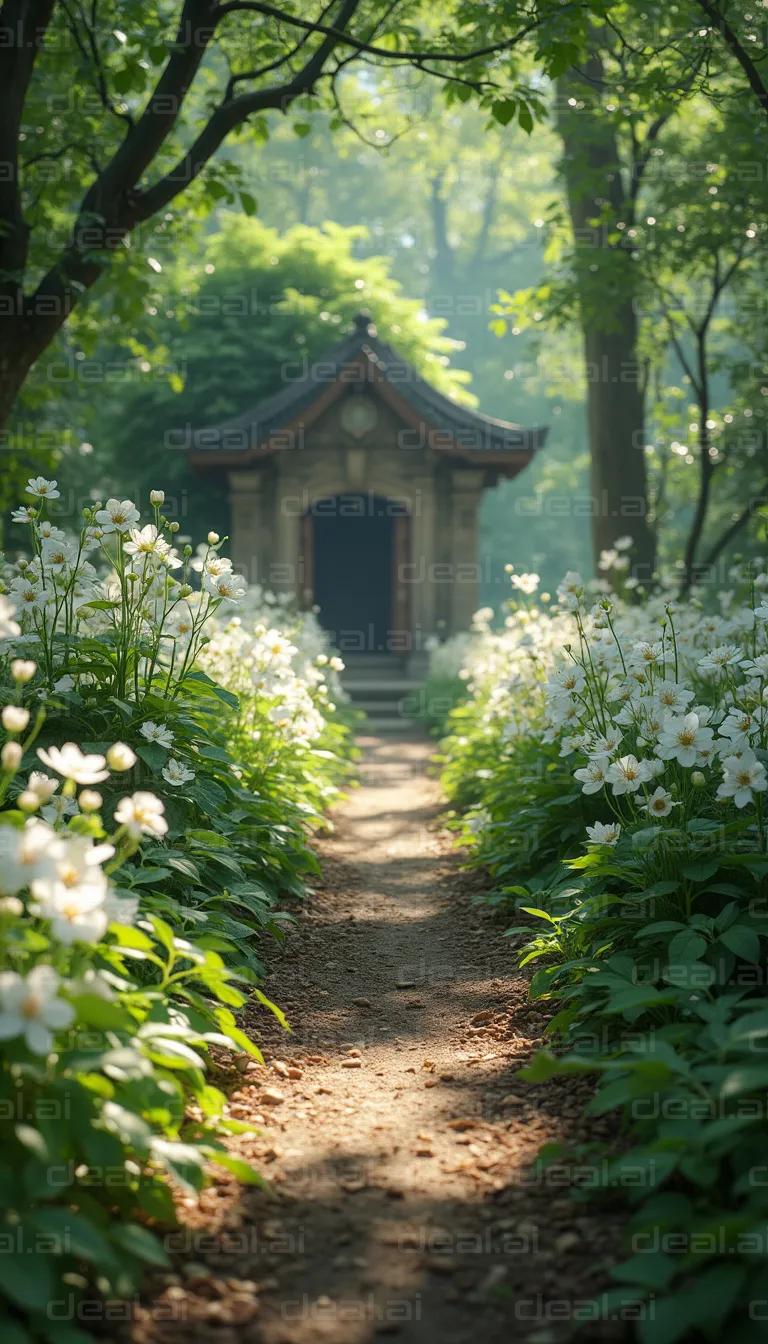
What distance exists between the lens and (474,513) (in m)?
16.6

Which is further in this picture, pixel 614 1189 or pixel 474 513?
pixel 474 513

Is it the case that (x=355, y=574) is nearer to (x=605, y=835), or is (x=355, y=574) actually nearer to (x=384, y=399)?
(x=384, y=399)

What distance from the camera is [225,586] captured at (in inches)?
152

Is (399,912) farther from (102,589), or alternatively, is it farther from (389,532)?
(389,532)

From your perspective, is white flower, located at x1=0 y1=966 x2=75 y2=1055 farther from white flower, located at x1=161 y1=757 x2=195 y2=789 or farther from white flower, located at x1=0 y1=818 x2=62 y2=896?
white flower, located at x1=161 y1=757 x2=195 y2=789

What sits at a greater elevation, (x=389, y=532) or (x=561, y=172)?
(x=561, y=172)

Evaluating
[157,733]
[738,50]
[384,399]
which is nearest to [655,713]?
[157,733]

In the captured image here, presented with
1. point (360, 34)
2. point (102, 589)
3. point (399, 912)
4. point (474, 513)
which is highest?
point (360, 34)

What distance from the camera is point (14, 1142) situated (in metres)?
1.94

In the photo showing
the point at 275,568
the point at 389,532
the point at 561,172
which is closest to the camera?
the point at 561,172

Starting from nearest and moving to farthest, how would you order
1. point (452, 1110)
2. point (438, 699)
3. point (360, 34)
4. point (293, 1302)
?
point (293, 1302) → point (452, 1110) → point (360, 34) → point (438, 699)

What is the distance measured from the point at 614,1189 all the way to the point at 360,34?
22.8 feet

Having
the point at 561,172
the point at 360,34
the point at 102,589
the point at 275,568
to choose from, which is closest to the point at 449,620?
the point at 275,568

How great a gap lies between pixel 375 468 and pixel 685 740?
13197 millimetres
